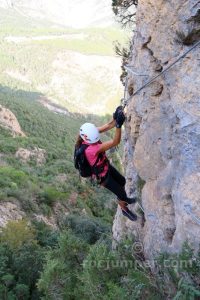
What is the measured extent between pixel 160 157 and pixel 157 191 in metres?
0.52

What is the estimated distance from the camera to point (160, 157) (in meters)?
6.84

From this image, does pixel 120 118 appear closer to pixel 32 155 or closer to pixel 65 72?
pixel 32 155

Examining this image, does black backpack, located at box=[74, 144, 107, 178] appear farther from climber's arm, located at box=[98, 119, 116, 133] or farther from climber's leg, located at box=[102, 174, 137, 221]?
climber's arm, located at box=[98, 119, 116, 133]

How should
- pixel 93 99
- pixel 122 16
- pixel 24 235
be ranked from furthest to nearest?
1. pixel 93 99
2. pixel 24 235
3. pixel 122 16

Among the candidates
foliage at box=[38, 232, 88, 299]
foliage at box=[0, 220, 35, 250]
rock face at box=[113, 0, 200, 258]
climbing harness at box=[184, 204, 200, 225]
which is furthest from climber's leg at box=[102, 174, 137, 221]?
foliage at box=[0, 220, 35, 250]

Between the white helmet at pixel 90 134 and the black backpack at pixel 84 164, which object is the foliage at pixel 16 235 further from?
the white helmet at pixel 90 134

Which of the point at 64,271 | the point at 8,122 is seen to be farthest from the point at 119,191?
the point at 8,122

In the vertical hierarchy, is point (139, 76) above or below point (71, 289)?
above

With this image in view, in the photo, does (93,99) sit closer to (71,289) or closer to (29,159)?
(29,159)

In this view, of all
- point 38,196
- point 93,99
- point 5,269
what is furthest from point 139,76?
point 93,99

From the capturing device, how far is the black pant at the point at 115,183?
7.77 meters

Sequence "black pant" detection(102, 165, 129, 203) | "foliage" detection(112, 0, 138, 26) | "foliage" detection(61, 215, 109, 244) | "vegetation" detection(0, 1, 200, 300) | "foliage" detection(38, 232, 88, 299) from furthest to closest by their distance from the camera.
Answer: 1. "foliage" detection(61, 215, 109, 244)
2. "foliage" detection(112, 0, 138, 26)
3. "foliage" detection(38, 232, 88, 299)
4. "black pant" detection(102, 165, 129, 203)
5. "vegetation" detection(0, 1, 200, 300)

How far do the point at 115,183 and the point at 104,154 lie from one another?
685 mm

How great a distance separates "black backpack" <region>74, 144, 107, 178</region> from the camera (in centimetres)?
718
